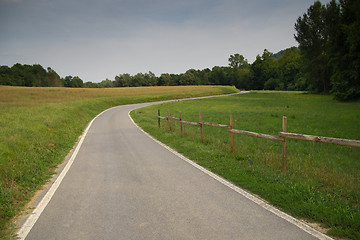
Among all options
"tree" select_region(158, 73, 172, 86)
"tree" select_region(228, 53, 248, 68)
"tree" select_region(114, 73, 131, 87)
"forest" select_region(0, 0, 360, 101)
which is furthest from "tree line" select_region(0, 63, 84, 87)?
"tree" select_region(228, 53, 248, 68)

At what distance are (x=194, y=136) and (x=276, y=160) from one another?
524 centimetres

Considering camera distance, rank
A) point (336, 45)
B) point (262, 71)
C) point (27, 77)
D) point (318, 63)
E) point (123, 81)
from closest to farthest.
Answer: point (336, 45) → point (318, 63) → point (27, 77) → point (262, 71) → point (123, 81)

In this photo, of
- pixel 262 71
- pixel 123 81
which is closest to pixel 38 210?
pixel 262 71

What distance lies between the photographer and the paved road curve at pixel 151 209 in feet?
12.3

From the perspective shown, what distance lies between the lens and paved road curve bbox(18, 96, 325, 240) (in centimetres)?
374

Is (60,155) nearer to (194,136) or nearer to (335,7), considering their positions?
(194,136)

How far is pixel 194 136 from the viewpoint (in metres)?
Answer: 12.2

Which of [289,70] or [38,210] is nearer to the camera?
[38,210]

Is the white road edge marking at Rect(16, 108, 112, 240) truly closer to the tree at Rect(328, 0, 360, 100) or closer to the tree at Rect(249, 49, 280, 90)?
the tree at Rect(328, 0, 360, 100)

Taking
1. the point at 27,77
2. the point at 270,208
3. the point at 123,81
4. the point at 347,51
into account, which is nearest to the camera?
the point at 270,208

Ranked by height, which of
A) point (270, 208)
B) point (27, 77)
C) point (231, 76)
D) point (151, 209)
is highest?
point (27, 77)

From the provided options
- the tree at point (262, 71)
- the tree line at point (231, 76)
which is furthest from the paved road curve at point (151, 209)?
the tree at point (262, 71)

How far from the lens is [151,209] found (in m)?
4.57

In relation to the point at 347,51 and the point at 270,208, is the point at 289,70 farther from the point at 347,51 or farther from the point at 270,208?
the point at 270,208
